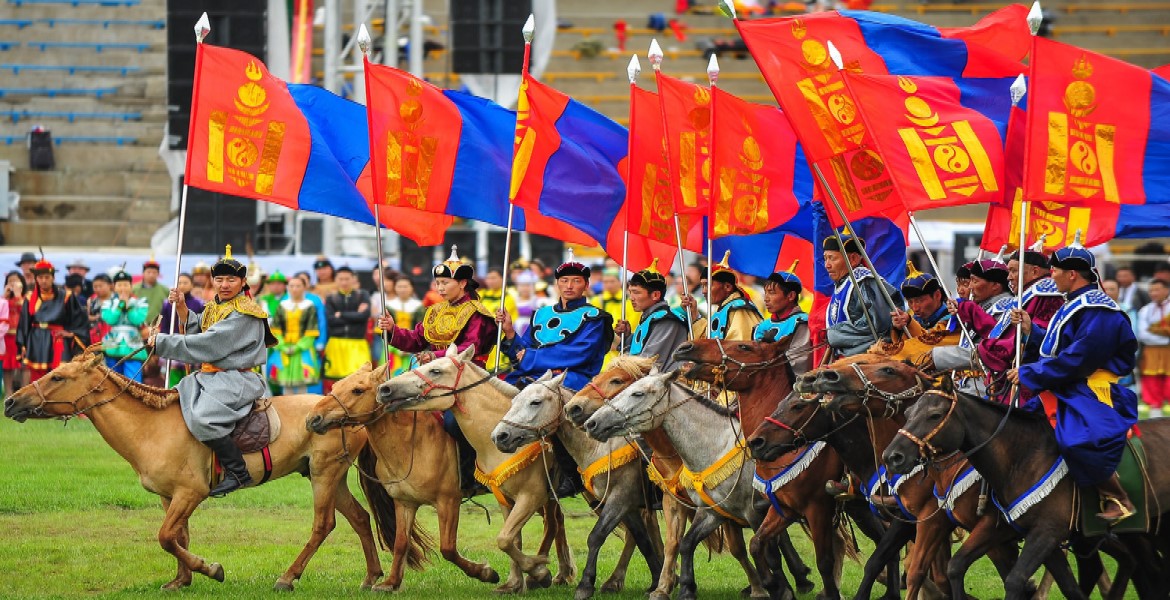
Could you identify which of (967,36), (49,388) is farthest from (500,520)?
(967,36)

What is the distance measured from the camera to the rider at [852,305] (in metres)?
12.1

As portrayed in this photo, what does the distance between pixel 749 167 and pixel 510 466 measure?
10.1 feet

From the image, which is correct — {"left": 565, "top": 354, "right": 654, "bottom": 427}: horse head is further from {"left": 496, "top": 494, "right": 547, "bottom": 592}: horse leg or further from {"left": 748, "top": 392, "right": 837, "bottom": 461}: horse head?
{"left": 748, "top": 392, "right": 837, "bottom": 461}: horse head

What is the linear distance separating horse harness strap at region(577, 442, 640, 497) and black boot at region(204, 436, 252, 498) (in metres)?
2.47

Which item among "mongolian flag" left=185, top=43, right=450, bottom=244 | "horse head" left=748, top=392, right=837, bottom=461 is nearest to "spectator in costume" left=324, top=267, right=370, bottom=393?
"mongolian flag" left=185, top=43, right=450, bottom=244

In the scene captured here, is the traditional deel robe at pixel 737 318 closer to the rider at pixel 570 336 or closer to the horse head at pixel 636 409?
the rider at pixel 570 336

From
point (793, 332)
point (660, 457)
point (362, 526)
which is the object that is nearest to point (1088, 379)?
point (793, 332)

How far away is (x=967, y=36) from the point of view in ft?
44.3

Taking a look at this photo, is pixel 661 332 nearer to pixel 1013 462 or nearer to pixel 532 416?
pixel 532 416

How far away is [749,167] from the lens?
1361 cm

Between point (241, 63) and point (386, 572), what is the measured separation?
4201mm

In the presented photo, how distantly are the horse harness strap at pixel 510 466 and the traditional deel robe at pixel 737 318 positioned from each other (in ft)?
5.55

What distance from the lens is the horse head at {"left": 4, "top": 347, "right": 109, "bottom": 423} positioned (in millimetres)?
12320

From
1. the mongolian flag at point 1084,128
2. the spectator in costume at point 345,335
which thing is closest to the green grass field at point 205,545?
the mongolian flag at point 1084,128
